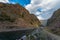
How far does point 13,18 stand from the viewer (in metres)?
124

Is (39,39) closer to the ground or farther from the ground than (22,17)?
closer to the ground

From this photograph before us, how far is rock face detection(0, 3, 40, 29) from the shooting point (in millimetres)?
113731

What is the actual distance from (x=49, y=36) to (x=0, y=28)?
97.5 meters

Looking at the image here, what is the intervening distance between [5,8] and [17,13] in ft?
28.9

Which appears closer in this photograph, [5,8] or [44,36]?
[44,36]

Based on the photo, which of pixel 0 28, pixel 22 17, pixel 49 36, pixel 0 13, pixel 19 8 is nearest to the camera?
pixel 49 36

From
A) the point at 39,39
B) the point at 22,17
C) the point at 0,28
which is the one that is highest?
the point at 22,17

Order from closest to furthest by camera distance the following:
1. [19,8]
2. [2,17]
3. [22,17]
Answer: [2,17]
[22,17]
[19,8]

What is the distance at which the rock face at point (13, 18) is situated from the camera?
4478 inches

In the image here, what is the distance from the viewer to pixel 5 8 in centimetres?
14500

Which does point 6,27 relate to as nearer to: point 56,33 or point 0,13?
point 0,13

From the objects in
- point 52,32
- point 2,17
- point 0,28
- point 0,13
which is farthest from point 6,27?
point 52,32

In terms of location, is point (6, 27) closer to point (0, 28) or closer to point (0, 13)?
point (0, 28)

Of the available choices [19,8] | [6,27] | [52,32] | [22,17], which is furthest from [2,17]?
[52,32]
